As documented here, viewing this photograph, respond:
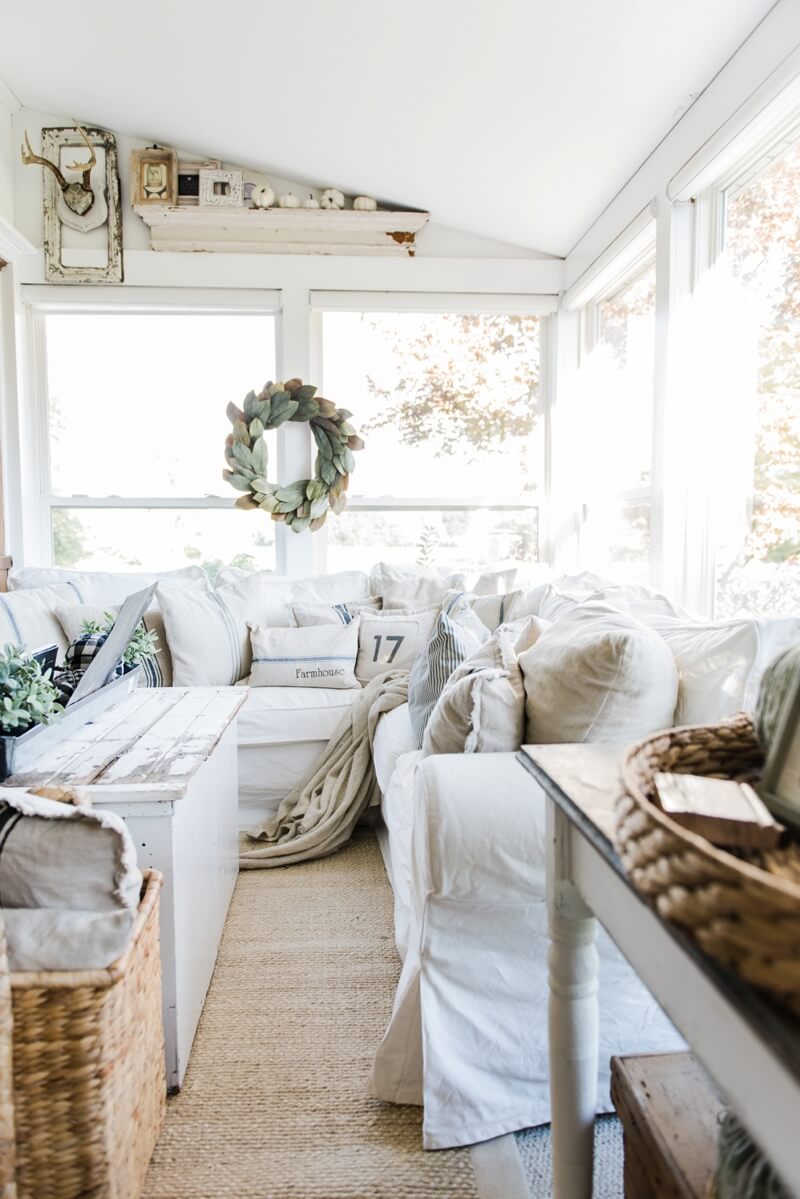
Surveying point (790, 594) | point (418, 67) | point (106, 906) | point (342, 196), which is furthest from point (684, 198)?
point (106, 906)

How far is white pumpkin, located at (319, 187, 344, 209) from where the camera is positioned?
11.7ft

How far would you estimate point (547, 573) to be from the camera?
3.36 metres

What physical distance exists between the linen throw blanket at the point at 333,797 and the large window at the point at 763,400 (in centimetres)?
117

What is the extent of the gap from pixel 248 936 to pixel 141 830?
0.80 metres

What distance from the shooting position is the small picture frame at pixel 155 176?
3.53 metres

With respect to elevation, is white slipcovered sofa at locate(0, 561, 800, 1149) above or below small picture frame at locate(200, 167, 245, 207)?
below

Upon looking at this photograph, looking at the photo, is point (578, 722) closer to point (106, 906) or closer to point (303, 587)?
point (106, 906)

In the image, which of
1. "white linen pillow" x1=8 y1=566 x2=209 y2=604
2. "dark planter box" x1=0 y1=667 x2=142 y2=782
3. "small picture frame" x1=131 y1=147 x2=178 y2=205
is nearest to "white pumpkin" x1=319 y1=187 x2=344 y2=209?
"small picture frame" x1=131 y1=147 x2=178 y2=205

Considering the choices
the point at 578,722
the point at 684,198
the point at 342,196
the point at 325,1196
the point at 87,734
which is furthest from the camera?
the point at 342,196

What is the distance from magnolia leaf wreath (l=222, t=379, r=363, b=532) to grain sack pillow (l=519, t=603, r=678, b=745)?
2351 millimetres

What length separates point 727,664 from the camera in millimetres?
1319

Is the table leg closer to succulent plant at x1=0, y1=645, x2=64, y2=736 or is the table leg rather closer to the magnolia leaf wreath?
succulent plant at x1=0, y1=645, x2=64, y2=736

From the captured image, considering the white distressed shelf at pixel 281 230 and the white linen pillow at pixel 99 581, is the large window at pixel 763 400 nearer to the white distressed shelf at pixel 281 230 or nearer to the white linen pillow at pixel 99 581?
the white distressed shelf at pixel 281 230

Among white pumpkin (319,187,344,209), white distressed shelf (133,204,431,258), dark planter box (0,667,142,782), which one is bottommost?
dark planter box (0,667,142,782)
